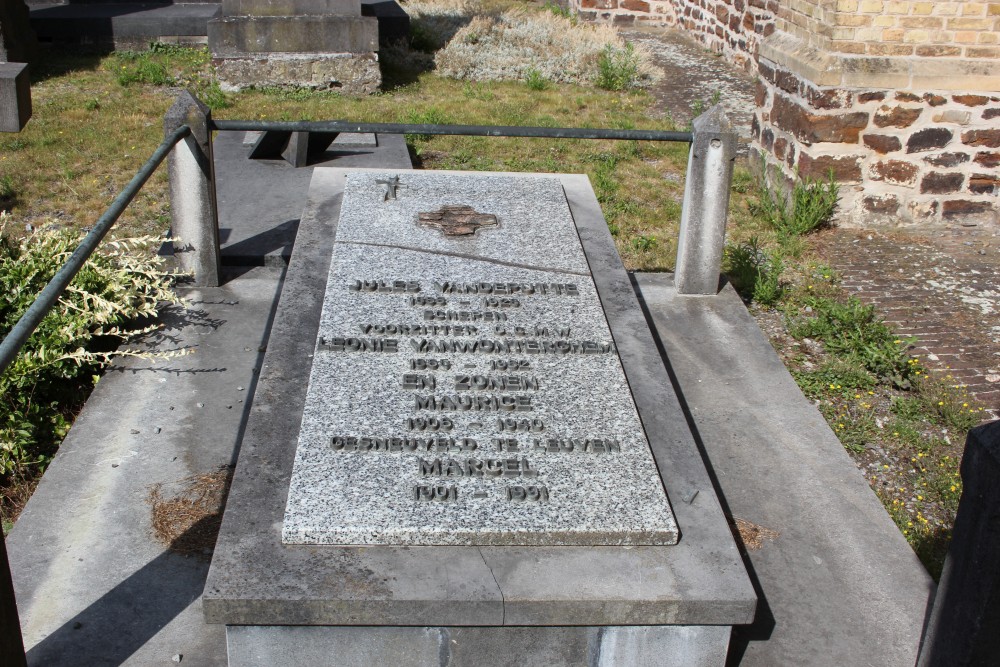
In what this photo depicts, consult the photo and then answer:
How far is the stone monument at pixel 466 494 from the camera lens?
8.60 feet

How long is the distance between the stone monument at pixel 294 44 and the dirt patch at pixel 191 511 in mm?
7600

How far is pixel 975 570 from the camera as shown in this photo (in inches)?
78.7

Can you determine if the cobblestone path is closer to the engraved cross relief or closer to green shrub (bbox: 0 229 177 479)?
the engraved cross relief

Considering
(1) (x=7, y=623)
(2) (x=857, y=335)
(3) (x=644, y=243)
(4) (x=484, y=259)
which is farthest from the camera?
(3) (x=644, y=243)

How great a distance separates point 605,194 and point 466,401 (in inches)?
197

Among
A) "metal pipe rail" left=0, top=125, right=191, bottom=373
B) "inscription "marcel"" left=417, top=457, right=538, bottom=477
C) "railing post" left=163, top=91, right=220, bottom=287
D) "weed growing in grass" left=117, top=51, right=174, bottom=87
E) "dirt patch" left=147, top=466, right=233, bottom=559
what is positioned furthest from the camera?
"weed growing in grass" left=117, top=51, right=174, bottom=87

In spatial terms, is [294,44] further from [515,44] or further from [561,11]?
[561,11]

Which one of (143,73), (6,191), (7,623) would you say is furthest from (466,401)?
(143,73)

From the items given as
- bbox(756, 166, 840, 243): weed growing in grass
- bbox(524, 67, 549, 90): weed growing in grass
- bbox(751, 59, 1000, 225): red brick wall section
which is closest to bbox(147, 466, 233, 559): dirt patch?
bbox(756, 166, 840, 243): weed growing in grass

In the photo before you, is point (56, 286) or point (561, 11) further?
point (561, 11)

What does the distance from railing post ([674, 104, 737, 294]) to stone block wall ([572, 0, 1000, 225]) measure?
2906 millimetres

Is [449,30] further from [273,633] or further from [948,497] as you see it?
[273,633]

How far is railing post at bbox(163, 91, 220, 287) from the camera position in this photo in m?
4.63

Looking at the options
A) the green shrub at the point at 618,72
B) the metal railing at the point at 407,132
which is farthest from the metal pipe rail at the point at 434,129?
the green shrub at the point at 618,72
